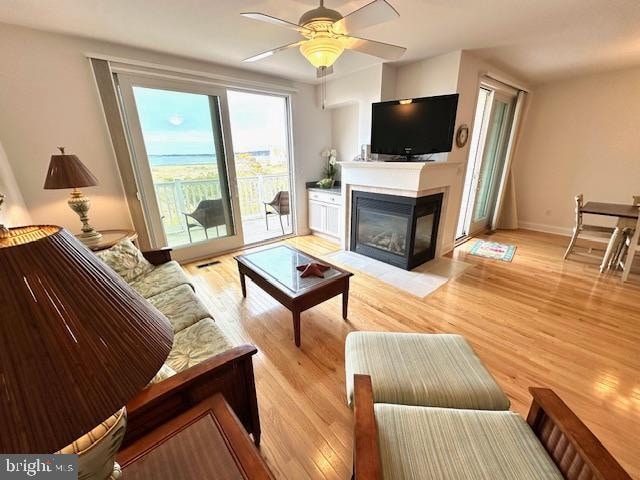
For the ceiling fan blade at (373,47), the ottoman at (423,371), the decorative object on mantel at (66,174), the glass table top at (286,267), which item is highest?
the ceiling fan blade at (373,47)

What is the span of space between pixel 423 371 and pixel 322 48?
1.77m

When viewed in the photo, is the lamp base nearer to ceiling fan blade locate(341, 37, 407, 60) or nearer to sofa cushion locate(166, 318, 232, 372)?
sofa cushion locate(166, 318, 232, 372)

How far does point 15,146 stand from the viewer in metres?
2.15

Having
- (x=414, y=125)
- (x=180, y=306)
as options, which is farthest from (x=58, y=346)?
(x=414, y=125)

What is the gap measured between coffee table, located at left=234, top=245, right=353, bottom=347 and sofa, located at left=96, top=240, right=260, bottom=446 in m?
0.50

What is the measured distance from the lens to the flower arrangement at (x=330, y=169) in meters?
4.12

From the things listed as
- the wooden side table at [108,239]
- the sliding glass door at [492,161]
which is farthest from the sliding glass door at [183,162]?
the sliding glass door at [492,161]

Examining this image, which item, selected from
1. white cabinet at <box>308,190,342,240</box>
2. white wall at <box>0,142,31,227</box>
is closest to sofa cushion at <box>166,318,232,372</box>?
white wall at <box>0,142,31,227</box>

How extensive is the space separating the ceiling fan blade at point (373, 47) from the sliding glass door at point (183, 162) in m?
2.13

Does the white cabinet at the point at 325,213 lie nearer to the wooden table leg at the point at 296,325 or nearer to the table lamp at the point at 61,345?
the wooden table leg at the point at 296,325

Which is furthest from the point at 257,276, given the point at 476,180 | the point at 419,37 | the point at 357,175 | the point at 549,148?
the point at 549,148

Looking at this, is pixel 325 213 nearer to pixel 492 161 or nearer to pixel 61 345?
pixel 492 161

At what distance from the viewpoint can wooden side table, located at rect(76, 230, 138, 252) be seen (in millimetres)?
2167

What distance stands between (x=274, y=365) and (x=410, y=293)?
1.53 metres
